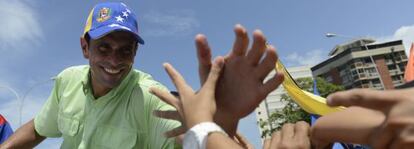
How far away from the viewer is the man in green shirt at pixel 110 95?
9.52 ft

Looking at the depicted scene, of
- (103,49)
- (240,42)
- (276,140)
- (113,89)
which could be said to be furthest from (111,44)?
(276,140)

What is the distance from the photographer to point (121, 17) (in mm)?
3154

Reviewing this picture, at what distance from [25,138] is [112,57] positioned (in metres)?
1.08

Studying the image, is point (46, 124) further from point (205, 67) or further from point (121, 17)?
point (205, 67)

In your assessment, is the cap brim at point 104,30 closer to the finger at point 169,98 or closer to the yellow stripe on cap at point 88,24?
the yellow stripe on cap at point 88,24

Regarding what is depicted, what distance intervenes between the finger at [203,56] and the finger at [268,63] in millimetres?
181

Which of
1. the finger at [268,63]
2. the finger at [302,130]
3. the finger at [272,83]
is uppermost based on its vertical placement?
the finger at [268,63]

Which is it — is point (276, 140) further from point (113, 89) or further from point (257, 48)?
point (113, 89)

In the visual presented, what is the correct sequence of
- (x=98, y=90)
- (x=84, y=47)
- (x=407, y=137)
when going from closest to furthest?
(x=407, y=137)
(x=98, y=90)
(x=84, y=47)

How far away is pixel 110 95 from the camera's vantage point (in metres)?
3.10

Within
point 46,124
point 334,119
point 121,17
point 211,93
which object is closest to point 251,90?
point 211,93

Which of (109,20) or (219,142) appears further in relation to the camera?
(109,20)

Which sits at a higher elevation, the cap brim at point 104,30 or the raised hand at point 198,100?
the cap brim at point 104,30

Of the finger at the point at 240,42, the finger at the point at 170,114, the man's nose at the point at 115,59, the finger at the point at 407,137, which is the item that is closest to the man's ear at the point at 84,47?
the man's nose at the point at 115,59
